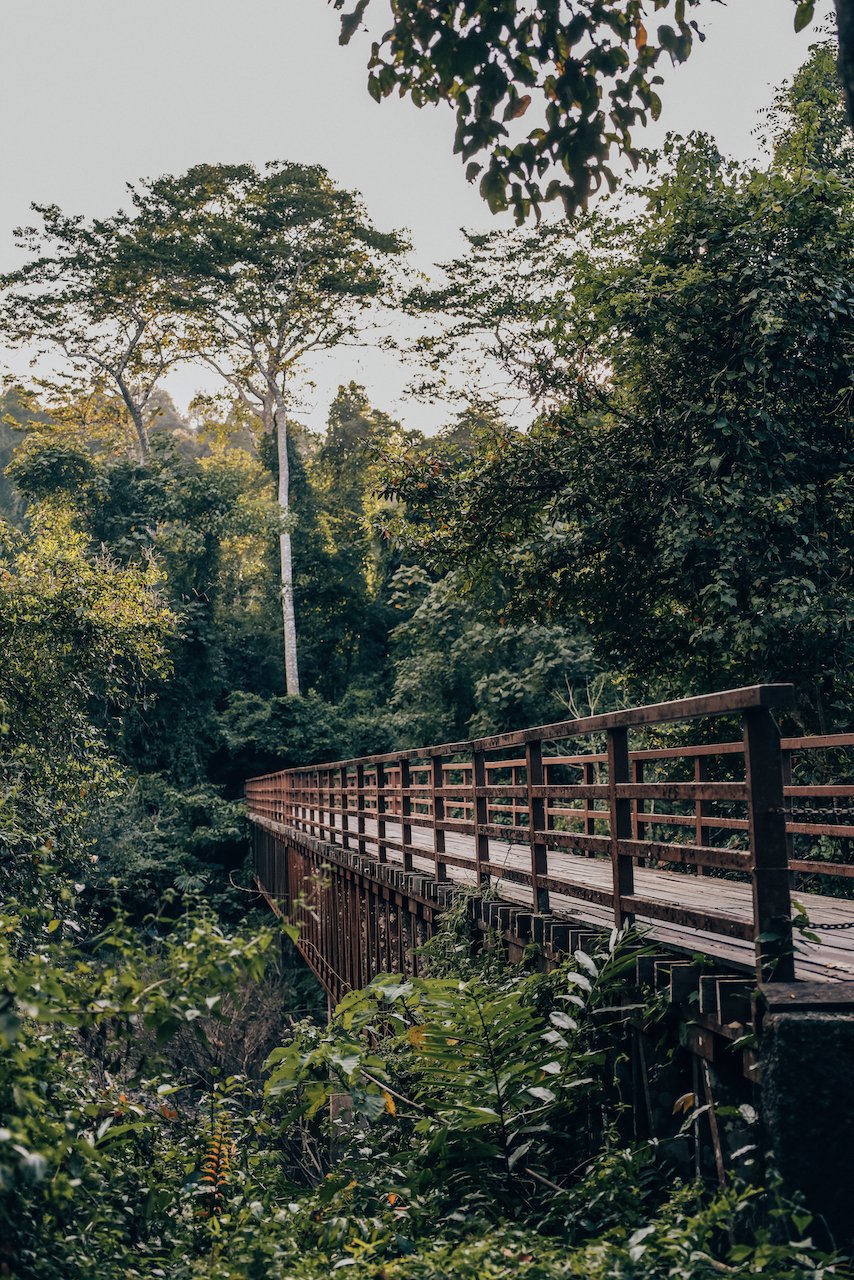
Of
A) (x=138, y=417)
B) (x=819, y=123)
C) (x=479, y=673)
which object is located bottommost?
(x=479, y=673)

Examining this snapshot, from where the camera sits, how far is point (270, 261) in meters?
36.7

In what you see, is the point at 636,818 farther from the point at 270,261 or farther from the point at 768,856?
the point at 270,261

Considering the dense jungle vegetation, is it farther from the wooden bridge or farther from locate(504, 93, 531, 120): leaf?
locate(504, 93, 531, 120): leaf

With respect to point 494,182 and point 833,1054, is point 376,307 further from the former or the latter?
point 833,1054

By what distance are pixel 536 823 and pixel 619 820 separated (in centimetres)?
152

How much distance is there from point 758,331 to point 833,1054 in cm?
926

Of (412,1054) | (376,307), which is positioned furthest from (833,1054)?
(376,307)

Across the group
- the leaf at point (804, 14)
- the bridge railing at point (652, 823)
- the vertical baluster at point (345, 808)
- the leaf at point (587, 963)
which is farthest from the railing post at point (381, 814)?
the leaf at point (804, 14)

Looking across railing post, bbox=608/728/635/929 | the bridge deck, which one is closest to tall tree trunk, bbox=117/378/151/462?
the bridge deck

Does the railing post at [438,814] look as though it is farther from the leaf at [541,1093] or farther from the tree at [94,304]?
the tree at [94,304]

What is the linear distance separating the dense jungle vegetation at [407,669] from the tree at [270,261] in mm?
116

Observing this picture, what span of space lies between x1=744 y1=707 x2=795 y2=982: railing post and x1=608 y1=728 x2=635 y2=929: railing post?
1.20 meters

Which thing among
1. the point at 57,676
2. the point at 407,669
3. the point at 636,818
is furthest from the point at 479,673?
the point at 636,818

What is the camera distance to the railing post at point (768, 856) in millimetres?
3891
